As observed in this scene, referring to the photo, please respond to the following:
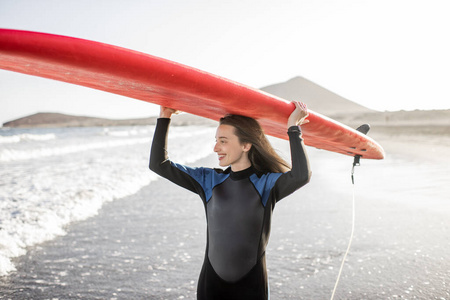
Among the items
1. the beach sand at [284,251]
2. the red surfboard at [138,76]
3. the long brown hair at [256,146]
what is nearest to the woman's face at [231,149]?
the long brown hair at [256,146]

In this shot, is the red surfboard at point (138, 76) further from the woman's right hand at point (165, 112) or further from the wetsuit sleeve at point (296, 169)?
the wetsuit sleeve at point (296, 169)

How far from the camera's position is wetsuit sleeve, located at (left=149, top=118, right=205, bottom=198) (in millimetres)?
2061

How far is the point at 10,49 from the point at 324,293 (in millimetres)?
2813

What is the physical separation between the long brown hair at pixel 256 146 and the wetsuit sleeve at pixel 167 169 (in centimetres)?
30

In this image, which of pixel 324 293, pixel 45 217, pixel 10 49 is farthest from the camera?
pixel 45 217

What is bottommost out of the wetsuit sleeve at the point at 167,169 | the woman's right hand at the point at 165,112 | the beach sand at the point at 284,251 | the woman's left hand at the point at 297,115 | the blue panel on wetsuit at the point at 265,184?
the beach sand at the point at 284,251

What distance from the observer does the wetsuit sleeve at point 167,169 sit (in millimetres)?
2061

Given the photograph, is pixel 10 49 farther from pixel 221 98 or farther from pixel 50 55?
pixel 221 98

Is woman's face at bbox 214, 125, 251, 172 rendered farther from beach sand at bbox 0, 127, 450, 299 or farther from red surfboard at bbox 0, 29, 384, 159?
beach sand at bbox 0, 127, 450, 299

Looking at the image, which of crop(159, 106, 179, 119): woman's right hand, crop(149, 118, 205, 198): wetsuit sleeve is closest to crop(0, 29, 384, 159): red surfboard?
crop(159, 106, 179, 119): woman's right hand

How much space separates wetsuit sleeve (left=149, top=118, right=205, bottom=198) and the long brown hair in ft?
0.98

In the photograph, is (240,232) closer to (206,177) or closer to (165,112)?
(206,177)

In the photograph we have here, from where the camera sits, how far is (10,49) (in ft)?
4.98

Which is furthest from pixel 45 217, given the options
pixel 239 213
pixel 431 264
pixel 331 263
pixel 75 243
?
pixel 431 264
